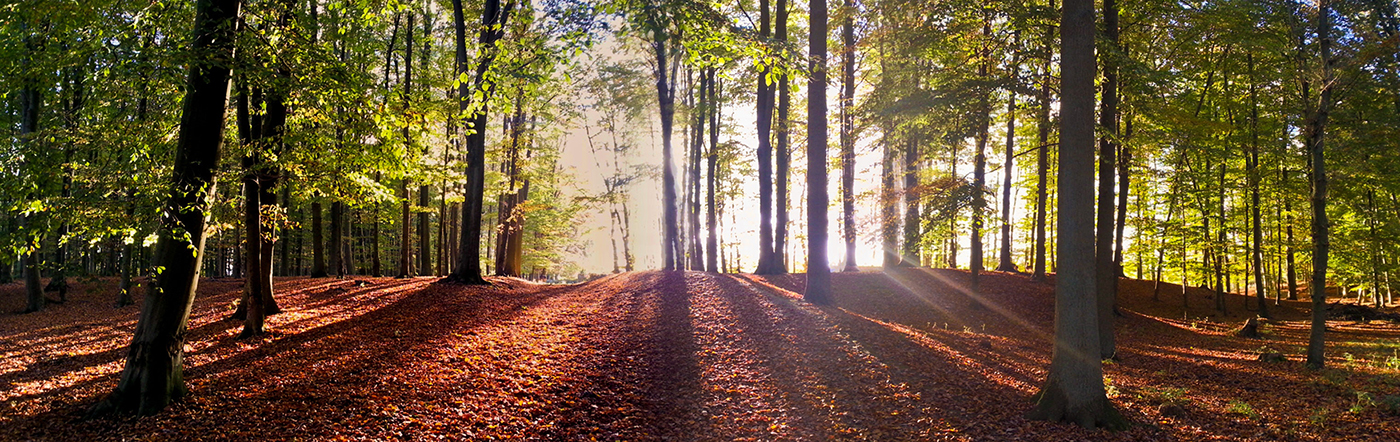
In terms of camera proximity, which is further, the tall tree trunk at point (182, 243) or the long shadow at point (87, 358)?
the long shadow at point (87, 358)

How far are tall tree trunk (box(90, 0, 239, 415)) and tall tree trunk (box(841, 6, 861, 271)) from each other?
1231 centimetres

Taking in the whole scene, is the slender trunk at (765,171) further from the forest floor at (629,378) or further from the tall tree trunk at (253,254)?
the tall tree trunk at (253,254)

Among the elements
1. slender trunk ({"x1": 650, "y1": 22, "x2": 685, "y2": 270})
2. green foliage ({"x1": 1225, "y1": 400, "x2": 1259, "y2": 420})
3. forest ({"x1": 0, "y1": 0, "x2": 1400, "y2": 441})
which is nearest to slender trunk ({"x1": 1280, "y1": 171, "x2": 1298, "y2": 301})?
forest ({"x1": 0, "y1": 0, "x2": 1400, "y2": 441})

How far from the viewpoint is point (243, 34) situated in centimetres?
578

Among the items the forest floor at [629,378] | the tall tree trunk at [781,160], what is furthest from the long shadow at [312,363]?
the tall tree trunk at [781,160]

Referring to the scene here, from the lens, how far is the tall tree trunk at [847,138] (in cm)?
1705

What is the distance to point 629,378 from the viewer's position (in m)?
7.67

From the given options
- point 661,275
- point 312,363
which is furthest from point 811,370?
point 661,275

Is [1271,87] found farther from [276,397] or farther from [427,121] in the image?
[276,397]

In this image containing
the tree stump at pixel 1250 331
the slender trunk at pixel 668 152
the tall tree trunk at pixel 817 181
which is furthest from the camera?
the slender trunk at pixel 668 152

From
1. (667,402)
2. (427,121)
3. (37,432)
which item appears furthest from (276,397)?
(667,402)

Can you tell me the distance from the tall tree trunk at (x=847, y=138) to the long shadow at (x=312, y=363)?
1019cm

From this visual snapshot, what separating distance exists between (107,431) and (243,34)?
3.86 metres

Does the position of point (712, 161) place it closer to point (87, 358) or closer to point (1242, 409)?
point (1242, 409)
